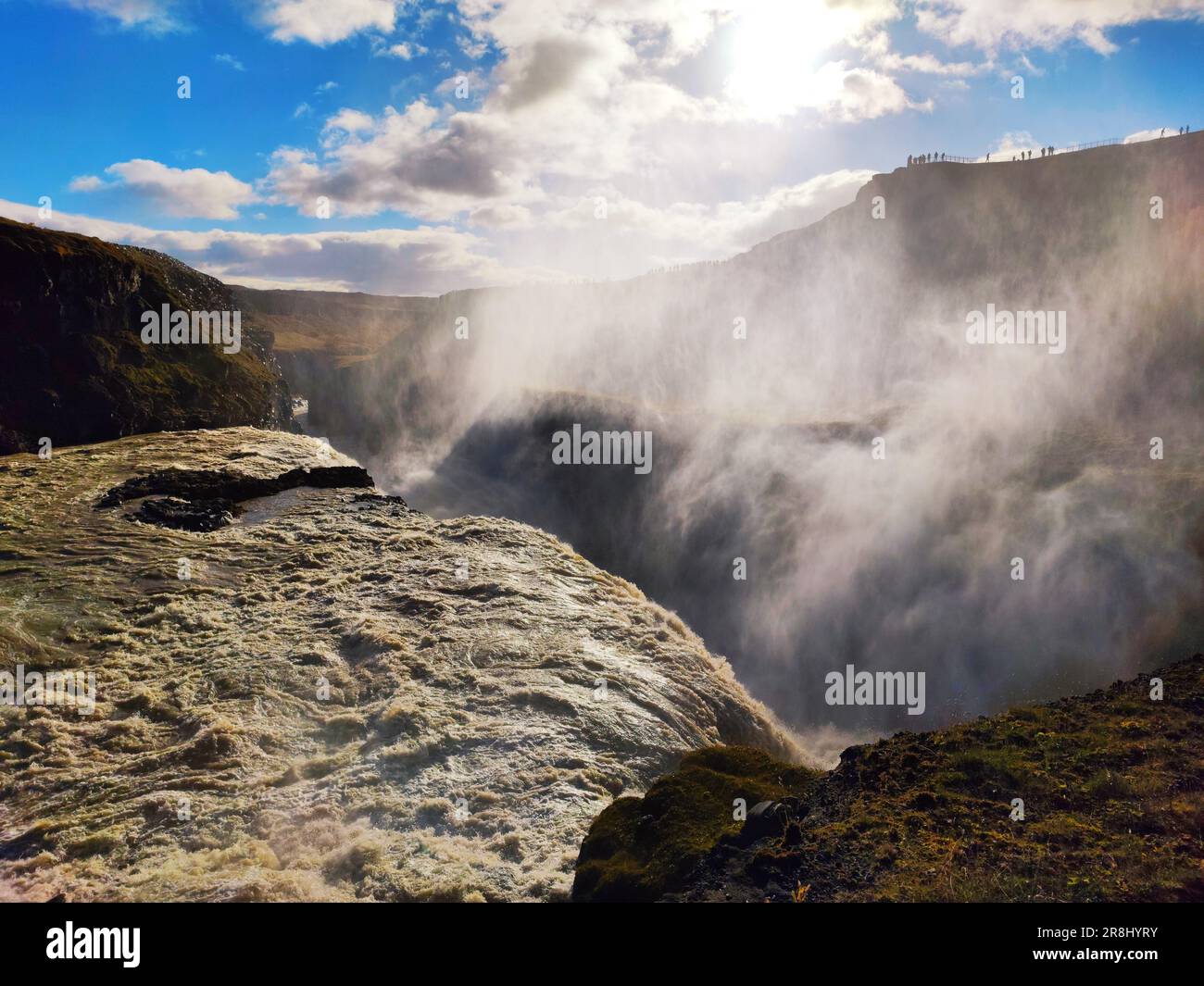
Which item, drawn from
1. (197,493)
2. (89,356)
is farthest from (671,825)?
(89,356)

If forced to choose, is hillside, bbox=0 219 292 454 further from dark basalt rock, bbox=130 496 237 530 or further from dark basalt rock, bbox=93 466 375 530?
dark basalt rock, bbox=130 496 237 530

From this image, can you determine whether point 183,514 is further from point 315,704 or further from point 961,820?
point 961,820

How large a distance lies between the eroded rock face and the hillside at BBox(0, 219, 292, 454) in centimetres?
239

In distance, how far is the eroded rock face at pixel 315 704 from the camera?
11.5 m

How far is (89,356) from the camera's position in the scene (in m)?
29.2

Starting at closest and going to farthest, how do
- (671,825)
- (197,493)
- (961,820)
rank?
(961,820) → (671,825) → (197,493)

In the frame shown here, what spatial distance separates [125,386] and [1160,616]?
39824mm

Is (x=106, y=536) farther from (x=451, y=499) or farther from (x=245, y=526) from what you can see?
(x=451, y=499)

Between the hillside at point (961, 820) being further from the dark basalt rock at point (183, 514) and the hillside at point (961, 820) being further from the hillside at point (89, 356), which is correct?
the hillside at point (89, 356)

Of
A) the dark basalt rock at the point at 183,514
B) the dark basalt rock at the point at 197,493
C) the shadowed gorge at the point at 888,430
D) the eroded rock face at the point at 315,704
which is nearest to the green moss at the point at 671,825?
the eroded rock face at the point at 315,704

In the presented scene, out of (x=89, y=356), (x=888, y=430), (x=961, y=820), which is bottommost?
(x=961, y=820)

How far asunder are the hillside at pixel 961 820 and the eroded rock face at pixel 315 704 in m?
2.70

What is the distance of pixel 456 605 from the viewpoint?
838 inches

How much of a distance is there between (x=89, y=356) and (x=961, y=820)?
32.7 metres
